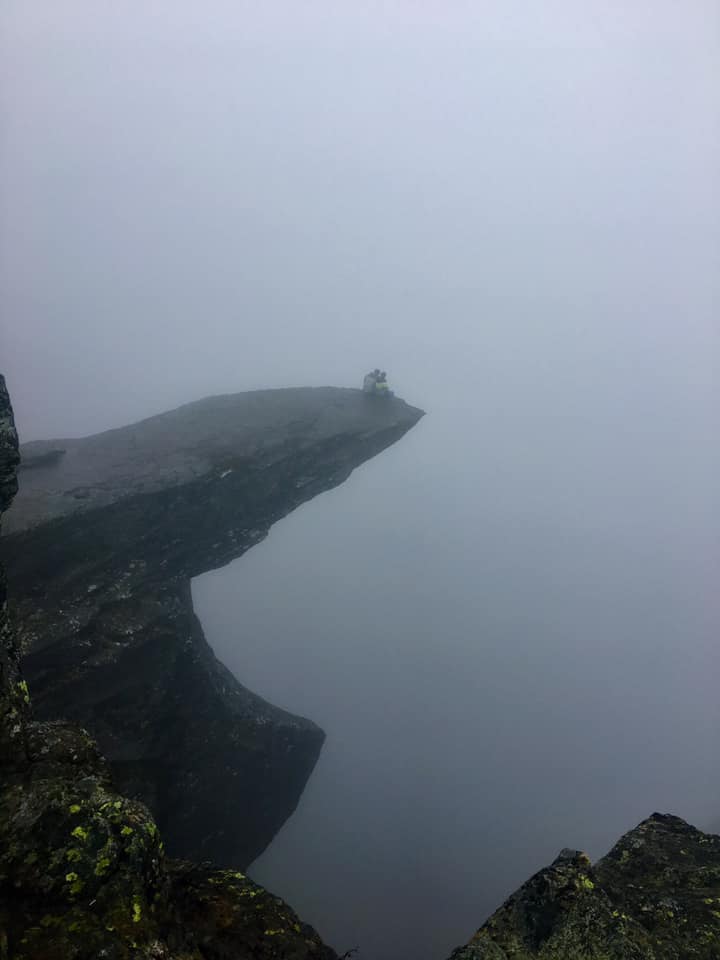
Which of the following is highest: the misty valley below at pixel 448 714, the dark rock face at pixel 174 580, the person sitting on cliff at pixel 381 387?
the person sitting on cliff at pixel 381 387

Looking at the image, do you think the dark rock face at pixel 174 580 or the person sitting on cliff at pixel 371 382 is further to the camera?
the person sitting on cliff at pixel 371 382

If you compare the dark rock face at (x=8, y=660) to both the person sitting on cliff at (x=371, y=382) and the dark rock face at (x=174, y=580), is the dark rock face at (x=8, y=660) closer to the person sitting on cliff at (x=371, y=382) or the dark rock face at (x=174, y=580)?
the dark rock face at (x=174, y=580)

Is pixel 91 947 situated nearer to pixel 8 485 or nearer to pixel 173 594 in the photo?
pixel 8 485

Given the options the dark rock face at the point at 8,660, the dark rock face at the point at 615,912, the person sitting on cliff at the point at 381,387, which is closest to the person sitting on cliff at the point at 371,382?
the person sitting on cliff at the point at 381,387

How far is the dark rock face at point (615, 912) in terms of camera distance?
21.1 feet

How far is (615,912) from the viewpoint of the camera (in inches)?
272

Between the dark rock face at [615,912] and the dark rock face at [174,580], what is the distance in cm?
1650

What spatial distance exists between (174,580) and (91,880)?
18982 mm

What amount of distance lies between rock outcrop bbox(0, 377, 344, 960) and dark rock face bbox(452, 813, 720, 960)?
2330 millimetres

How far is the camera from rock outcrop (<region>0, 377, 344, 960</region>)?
15.8ft

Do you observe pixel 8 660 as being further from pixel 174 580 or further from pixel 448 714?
pixel 448 714

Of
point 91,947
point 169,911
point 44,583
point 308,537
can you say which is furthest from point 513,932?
point 308,537

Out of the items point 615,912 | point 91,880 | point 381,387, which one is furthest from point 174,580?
point 615,912

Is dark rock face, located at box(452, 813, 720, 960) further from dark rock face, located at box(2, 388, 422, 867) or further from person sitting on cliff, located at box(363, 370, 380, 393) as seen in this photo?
person sitting on cliff, located at box(363, 370, 380, 393)
